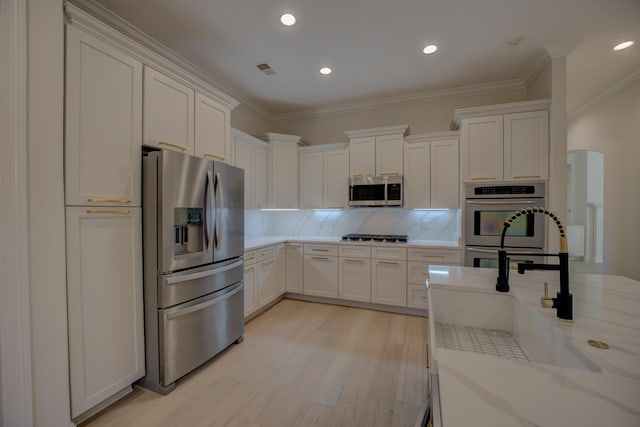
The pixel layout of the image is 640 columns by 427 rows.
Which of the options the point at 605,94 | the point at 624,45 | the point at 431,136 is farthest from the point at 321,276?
the point at 605,94

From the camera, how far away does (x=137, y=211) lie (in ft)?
6.18

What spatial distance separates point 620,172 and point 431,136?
100 inches

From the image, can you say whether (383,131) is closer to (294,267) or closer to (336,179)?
(336,179)

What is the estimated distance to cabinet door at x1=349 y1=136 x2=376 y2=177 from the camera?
12.3 ft

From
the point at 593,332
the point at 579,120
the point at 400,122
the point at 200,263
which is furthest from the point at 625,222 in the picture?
the point at 200,263

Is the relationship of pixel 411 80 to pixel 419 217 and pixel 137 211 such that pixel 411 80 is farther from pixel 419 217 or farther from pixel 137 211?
pixel 137 211

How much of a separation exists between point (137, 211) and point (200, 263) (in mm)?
598

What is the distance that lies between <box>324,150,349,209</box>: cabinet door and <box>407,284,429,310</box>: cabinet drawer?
1.49 metres

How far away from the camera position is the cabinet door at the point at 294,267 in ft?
12.5

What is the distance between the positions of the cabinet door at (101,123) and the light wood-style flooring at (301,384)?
1.46m

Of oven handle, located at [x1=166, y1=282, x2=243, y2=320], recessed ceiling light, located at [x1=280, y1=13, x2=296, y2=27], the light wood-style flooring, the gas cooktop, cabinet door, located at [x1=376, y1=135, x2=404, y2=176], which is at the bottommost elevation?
the light wood-style flooring

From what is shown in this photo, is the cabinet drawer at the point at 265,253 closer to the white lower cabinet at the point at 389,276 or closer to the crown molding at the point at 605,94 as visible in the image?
the white lower cabinet at the point at 389,276

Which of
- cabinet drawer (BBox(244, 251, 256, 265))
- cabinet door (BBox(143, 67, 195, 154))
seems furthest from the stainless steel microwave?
cabinet door (BBox(143, 67, 195, 154))

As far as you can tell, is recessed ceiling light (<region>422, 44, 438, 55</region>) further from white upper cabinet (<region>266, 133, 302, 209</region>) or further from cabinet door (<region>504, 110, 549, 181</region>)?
white upper cabinet (<region>266, 133, 302, 209</region>)
